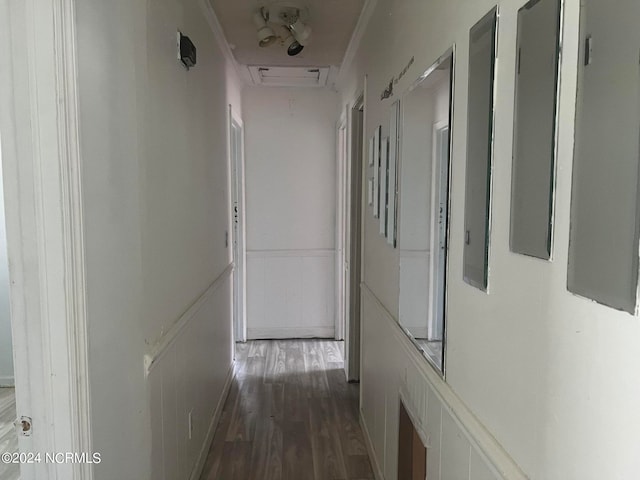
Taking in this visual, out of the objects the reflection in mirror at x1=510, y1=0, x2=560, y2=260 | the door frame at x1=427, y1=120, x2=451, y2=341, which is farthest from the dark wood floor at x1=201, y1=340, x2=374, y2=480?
the reflection in mirror at x1=510, y1=0, x2=560, y2=260

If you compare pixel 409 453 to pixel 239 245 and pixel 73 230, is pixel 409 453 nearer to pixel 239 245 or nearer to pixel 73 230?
pixel 73 230

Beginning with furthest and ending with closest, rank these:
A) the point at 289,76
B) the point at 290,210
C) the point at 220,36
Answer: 1. the point at 290,210
2. the point at 289,76
3. the point at 220,36

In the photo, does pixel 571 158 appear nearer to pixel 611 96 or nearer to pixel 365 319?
pixel 611 96

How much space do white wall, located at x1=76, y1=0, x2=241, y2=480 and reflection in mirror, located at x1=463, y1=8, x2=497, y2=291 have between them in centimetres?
90

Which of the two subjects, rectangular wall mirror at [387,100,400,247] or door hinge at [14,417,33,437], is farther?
rectangular wall mirror at [387,100,400,247]

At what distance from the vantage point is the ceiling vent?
152 inches

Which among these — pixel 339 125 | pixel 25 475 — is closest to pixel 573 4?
pixel 25 475

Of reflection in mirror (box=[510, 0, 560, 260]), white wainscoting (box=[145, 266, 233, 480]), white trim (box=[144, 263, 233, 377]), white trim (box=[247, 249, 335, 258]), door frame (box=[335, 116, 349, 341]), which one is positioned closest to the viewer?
reflection in mirror (box=[510, 0, 560, 260])

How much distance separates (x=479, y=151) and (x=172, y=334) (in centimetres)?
134

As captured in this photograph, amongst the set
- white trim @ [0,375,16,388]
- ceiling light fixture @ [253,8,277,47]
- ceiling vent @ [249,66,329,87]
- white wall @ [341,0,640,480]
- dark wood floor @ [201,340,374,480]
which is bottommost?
dark wood floor @ [201,340,374,480]

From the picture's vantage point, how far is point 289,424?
2943mm

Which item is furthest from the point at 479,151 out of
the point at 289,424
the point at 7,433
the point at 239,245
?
the point at 239,245

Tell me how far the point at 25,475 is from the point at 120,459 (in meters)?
0.30

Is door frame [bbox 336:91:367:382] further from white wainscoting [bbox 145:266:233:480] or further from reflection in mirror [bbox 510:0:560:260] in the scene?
reflection in mirror [bbox 510:0:560:260]
